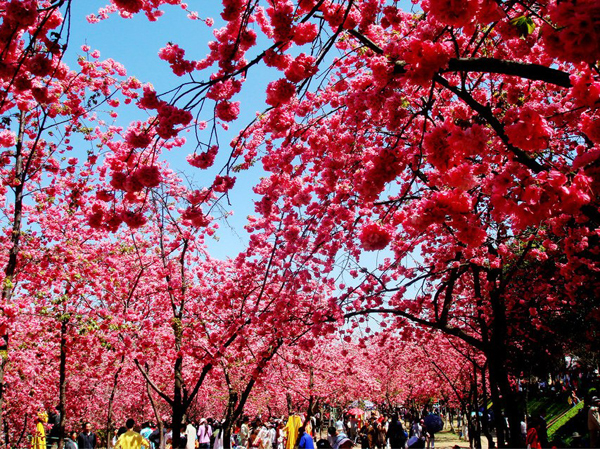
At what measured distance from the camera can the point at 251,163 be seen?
21.7 ft

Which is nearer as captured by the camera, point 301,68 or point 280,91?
point 301,68

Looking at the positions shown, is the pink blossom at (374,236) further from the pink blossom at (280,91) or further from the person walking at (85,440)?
the person walking at (85,440)

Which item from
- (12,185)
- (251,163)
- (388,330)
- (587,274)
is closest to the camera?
(251,163)

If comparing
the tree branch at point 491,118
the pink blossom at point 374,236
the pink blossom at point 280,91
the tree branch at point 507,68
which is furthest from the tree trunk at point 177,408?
the tree branch at point 507,68

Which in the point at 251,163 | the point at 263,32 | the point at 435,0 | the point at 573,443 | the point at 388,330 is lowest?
the point at 573,443

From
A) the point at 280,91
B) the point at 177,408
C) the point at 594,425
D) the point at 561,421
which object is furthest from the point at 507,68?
the point at 561,421

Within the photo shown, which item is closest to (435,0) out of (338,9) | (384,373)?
(338,9)

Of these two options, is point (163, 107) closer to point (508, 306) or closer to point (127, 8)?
point (127, 8)

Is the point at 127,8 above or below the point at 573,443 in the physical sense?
above

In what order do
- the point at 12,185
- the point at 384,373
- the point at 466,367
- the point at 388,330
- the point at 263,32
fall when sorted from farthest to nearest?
the point at 384,373, the point at 466,367, the point at 388,330, the point at 12,185, the point at 263,32

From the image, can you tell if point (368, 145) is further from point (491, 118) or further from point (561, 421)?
point (561, 421)

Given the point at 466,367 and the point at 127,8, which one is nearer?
the point at 127,8

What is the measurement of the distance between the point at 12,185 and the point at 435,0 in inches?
273

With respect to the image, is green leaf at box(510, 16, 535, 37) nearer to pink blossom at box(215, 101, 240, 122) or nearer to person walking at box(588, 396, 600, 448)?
pink blossom at box(215, 101, 240, 122)
